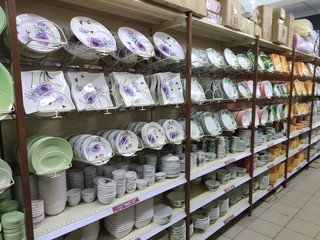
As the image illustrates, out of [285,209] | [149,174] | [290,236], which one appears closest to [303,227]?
[290,236]

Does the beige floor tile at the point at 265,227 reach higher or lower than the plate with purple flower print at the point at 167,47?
lower

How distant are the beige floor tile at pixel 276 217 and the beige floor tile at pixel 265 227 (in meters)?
0.09

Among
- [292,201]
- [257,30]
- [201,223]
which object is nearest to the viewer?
[201,223]

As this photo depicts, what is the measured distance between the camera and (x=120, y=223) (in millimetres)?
1649

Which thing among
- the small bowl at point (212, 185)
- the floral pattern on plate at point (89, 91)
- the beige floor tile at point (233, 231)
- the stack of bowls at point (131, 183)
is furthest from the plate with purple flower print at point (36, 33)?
the beige floor tile at point (233, 231)

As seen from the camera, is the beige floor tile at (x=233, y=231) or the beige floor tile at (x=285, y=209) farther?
the beige floor tile at (x=285, y=209)

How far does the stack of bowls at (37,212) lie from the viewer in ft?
4.14

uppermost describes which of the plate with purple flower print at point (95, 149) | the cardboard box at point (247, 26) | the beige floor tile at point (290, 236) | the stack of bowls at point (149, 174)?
the cardboard box at point (247, 26)

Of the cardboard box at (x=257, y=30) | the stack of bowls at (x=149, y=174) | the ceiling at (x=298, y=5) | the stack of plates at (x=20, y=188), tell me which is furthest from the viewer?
the ceiling at (x=298, y=5)

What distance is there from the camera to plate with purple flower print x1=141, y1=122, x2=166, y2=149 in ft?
5.84

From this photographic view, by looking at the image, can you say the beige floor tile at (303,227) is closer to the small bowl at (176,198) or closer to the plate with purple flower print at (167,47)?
the small bowl at (176,198)

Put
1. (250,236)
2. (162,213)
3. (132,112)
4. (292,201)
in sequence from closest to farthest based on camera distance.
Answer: (162,213) < (132,112) < (250,236) < (292,201)

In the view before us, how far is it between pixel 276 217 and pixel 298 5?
172 inches

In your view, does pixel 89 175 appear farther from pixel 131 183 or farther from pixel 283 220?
pixel 283 220
